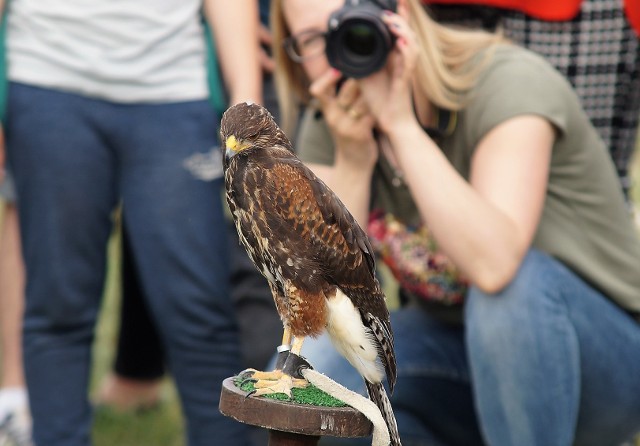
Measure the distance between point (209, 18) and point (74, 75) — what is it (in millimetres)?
410

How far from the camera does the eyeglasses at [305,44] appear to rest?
2543 millimetres

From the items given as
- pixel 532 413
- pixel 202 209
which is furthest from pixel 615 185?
pixel 202 209

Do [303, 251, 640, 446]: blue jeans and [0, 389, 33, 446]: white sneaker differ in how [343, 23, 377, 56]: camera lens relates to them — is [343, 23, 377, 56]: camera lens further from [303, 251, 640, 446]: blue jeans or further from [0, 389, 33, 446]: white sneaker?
[0, 389, 33, 446]: white sneaker

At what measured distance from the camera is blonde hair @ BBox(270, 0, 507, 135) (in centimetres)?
253

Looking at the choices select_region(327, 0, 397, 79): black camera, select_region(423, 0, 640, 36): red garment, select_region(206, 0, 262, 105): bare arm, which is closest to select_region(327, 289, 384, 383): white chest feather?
select_region(327, 0, 397, 79): black camera

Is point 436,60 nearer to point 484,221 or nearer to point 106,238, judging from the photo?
point 484,221

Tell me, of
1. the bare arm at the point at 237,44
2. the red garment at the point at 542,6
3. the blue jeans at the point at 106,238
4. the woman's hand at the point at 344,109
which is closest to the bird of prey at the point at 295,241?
the woman's hand at the point at 344,109

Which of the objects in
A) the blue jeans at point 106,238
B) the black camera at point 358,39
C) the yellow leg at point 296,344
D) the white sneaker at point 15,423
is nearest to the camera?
the yellow leg at point 296,344

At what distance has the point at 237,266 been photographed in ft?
11.0

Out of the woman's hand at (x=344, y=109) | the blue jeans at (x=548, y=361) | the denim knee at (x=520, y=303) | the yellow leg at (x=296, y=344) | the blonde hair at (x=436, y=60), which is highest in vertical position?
the blonde hair at (x=436, y=60)

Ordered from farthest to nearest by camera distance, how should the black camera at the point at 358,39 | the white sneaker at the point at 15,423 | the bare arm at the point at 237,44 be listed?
the white sneaker at the point at 15,423 < the bare arm at the point at 237,44 < the black camera at the point at 358,39

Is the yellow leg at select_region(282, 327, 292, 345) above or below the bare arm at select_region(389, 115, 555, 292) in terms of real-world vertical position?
below

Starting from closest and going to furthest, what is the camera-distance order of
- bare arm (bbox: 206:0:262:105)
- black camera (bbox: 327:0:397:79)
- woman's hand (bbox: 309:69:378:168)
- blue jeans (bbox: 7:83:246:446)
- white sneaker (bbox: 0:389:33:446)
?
black camera (bbox: 327:0:397:79) < woman's hand (bbox: 309:69:378:168) < blue jeans (bbox: 7:83:246:446) < bare arm (bbox: 206:0:262:105) < white sneaker (bbox: 0:389:33:446)

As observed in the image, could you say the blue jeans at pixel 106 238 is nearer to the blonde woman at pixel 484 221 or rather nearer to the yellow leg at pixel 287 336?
the blonde woman at pixel 484 221
